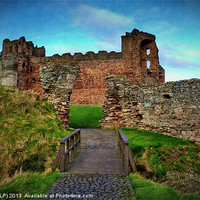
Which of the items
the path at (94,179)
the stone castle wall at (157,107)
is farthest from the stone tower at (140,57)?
the path at (94,179)

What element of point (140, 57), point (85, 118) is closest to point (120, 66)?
point (140, 57)

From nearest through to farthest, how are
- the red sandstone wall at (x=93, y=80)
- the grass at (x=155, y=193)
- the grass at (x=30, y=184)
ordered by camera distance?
the grass at (x=155, y=193) < the grass at (x=30, y=184) < the red sandstone wall at (x=93, y=80)

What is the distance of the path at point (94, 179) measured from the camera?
411 cm

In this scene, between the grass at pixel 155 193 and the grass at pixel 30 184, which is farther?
the grass at pixel 30 184

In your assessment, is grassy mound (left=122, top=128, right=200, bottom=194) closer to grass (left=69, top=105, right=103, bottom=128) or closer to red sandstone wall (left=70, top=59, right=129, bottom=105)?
grass (left=69, top=105, right=103, bottom=128)

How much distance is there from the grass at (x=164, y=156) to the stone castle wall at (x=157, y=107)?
63.5 inches

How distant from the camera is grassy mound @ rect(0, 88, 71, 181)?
6616 millimetres

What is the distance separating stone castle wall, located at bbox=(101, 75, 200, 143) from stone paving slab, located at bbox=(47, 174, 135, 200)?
625cm

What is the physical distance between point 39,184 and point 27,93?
7.70 metres

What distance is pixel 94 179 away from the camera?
194 inches

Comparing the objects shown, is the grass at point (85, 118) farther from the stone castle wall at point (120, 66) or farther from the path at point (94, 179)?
the stone castle wall at point (120, 66)

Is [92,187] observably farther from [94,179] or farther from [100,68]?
[100,68]

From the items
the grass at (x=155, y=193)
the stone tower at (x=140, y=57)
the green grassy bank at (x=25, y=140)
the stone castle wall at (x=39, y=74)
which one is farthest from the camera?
the stone tower at (x=140, y=57)

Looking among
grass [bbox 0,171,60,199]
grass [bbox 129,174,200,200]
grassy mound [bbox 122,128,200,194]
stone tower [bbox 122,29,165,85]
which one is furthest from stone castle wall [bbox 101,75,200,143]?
stone tower [bbox 122,29,165,85]
